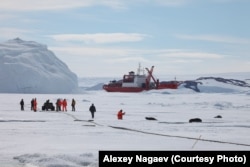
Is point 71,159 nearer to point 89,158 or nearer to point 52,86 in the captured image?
point 89,158

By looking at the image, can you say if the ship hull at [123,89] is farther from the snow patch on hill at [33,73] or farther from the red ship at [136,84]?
the snow patch on hill at [33,73]

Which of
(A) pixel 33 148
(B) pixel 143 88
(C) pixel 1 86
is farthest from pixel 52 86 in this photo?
(A) pixel 33 148

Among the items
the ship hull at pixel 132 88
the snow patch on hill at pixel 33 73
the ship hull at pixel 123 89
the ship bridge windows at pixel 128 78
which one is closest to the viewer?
the snow patch on hill at pixel 33 73

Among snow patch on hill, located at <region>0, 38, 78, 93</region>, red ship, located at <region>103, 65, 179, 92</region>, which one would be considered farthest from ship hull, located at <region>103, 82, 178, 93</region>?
snow patch on hill, located at <region>0, 38, 78, 93</region>

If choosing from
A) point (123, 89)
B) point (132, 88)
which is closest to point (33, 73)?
point (123, 89)

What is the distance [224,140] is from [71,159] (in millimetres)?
6447

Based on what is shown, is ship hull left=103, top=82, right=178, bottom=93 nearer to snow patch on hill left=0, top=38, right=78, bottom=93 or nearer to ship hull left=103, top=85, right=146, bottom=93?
ship hull left=103, top=85, right=146, bottom=93

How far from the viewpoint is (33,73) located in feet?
336

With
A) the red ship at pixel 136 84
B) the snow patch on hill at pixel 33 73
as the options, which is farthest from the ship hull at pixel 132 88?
the snow patch on hill at pixel 33 73

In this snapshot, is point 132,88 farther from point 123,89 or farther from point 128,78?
point 128,78

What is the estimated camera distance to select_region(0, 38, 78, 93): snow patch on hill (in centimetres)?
10069

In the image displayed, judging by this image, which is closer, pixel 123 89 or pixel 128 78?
pixel 123 89

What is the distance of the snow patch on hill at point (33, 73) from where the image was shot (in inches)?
3964

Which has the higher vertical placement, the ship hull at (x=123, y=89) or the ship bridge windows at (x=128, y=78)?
the ship bridge windows at (x=128, y=78)
